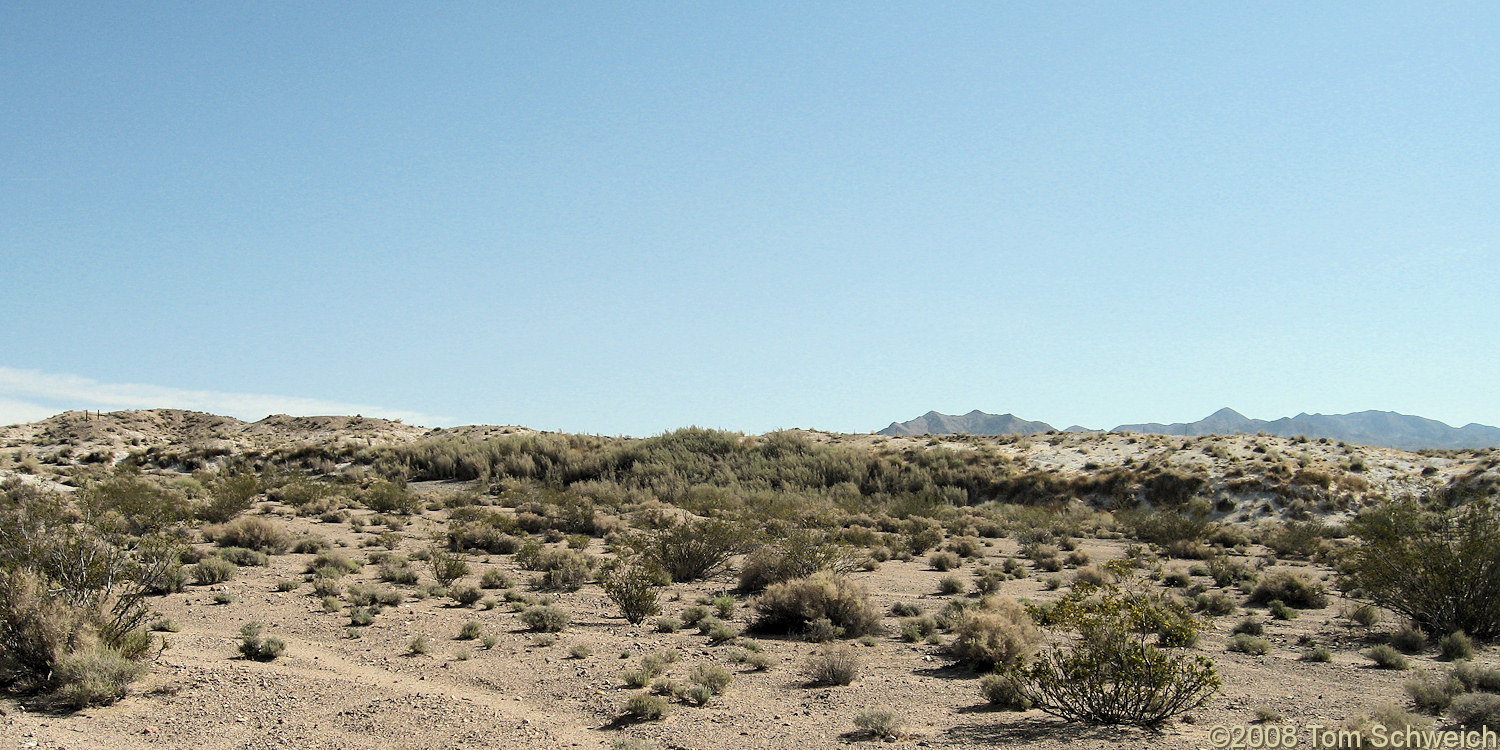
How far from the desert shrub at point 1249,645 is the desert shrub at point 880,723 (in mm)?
6908

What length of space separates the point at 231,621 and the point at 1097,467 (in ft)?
129

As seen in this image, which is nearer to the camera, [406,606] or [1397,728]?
[1397,728]

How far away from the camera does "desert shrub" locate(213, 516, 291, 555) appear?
19.9 meters

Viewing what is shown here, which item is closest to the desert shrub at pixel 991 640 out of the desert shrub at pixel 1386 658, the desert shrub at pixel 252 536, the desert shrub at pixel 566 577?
the desert shrub at pixel 1386 658

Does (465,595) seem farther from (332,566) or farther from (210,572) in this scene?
(210,572)

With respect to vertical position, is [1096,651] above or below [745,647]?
above

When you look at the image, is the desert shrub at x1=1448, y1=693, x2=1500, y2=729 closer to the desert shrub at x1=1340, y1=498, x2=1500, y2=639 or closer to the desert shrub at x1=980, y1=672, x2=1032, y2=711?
the desert shrub at x1=980, y1=672, x2=1032, y2=711

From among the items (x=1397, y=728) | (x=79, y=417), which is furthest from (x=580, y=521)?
(x=79, y=417)

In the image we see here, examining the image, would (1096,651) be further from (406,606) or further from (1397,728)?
(406,606)

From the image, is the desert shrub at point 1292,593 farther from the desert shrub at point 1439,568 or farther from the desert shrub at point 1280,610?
the desert shrub at point 1439,568

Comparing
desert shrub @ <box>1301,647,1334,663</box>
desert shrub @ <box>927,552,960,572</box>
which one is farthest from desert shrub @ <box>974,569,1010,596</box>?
desert shrub @ <box>1301,647,1334,663</box>

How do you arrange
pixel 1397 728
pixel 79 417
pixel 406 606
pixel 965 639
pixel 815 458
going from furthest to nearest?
pixel 79 417 → pixel 815 458 → pixel 406 606 → pixel 965 639 → pixel 1397 728

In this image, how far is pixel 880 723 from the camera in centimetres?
848

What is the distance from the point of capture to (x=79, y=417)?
64812 mm
